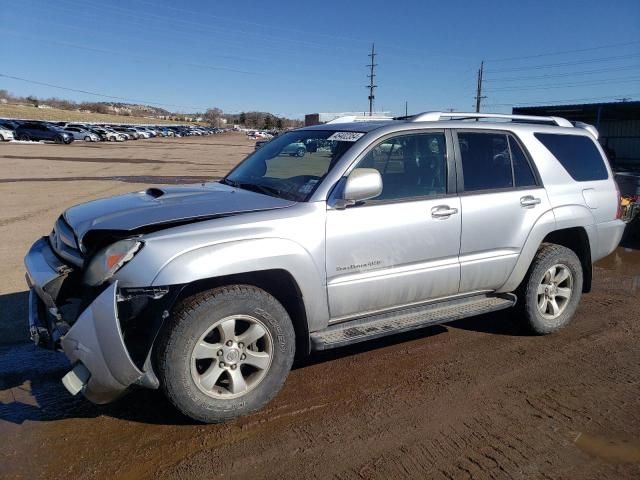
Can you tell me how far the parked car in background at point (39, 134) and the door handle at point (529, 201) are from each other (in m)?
48.9

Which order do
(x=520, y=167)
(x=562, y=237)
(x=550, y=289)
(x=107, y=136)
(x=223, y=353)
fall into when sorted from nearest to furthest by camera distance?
(x=223, y=353) < (x=520, y=167) < (x=550, y=289) < (x=562, y=237) < (x=107, y=136)

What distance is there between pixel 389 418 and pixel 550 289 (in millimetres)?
2280

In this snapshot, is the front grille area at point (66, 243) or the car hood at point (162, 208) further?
the front grille area at point (66, 243)

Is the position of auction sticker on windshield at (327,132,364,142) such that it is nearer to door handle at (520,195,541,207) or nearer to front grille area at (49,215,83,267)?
door handle at (520,195,541,207)

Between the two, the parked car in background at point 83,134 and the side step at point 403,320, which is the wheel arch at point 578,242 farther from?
the parked car in background at point 83,134

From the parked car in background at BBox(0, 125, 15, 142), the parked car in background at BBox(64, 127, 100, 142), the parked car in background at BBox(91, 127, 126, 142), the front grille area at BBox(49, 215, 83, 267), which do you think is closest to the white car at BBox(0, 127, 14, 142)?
the parked car in background at BBox(0, 125, 15, 142)

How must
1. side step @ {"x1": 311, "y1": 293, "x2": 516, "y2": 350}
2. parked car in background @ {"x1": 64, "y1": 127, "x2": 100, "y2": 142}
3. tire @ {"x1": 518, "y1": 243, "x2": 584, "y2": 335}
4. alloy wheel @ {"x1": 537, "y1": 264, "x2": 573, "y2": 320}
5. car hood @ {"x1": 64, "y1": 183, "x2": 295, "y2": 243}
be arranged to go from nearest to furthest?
car hood @ {"x1": 64, "y1": 183, "x2": 295, "y2": 243}, side step @ {"x1": 311, "y1": 293, "x2": 516, "y2": 350}, tire @ {"x1": 518, "y1": 243, "x2": 584, "y2": 335}, alloy wheel @ {"x1": 537, "y1": 264, "x2": 573, "y2": 320}, parked car in background @ {"x1": 64, "y1": 127, "x2": 100, "y2": 142}

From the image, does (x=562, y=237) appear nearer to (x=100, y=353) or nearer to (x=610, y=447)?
(x=610, y=447)

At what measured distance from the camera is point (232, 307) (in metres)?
3.17

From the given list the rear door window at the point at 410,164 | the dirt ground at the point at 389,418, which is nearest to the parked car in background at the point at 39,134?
the dirt ground at the point at 389,418

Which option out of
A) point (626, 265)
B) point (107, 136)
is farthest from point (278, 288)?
point (107, 136)

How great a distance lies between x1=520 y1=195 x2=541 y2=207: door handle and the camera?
175 inches

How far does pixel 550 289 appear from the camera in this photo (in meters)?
4.80

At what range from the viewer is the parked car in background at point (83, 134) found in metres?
53.3
